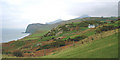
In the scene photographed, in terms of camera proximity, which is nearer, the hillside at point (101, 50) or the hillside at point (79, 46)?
the hillside at point (101, 50)

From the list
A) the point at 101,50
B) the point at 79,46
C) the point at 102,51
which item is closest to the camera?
the point at 102,51

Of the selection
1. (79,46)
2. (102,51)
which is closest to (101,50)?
(102,51)

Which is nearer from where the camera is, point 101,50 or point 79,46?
point 101,50

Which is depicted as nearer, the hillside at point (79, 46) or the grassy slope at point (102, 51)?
the grassy slope at point (102, 51)

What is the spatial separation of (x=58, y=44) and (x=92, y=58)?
38939mm

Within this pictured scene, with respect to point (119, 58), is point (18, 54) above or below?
below

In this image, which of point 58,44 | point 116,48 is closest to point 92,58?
point 116,48

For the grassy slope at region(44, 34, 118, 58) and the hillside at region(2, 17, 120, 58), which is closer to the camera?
the grassy slope at region(44, 34, 118, 58)

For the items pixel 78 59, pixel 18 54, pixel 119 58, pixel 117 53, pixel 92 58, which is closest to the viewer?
pixel 119 58

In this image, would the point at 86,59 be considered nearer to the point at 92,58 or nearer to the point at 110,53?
the point at 92,58

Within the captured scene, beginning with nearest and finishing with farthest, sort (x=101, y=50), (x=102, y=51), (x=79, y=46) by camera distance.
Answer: (x=102, y=51) → (x=101, y=50) → (x=79, y=46)

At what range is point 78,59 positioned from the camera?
1469 centimetres

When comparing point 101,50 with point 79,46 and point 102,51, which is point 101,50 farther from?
point 79,46

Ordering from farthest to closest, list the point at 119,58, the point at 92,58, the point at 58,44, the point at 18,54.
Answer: the point at 58,44, the point at 18,54, the point at 92,58, the point at 119,58
